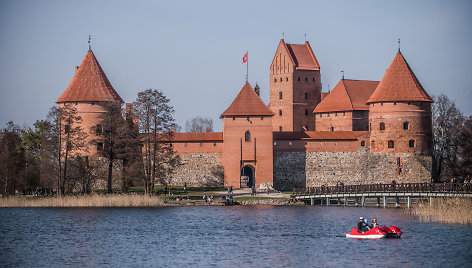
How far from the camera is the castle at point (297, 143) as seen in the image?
52094 millimetres

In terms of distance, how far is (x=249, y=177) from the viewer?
55.2m

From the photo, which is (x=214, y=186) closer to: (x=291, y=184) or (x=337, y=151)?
(x=291, y=184)

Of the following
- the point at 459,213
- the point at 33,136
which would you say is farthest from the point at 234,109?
the point at 459,213

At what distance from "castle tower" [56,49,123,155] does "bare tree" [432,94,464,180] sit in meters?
24.2

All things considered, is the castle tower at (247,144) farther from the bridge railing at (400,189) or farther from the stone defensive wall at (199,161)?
the bridge railing at (400,189)

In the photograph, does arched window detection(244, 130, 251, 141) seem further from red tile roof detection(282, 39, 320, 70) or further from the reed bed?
red tile roof detection(282, 39, 320, 70)

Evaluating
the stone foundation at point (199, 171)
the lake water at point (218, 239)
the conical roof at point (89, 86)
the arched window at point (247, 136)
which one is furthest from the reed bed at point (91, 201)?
the arched window at point (247, 136)

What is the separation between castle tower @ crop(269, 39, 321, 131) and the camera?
6462 centimetres

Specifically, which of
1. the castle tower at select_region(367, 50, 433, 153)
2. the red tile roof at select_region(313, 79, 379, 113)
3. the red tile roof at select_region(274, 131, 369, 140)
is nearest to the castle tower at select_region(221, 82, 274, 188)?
the red tile roof at select_region(274, 131, 369, 140)

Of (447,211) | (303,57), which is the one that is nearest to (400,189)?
(447,211)

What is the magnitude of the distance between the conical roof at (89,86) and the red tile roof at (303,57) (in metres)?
18.8

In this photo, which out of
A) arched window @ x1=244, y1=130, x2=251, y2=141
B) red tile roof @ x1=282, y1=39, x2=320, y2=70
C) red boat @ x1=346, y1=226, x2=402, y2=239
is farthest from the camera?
red tile roof @ x1=282, y1=39, x2=320, y2=70

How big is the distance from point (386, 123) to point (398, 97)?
199 centimetres

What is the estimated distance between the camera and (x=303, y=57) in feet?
216
